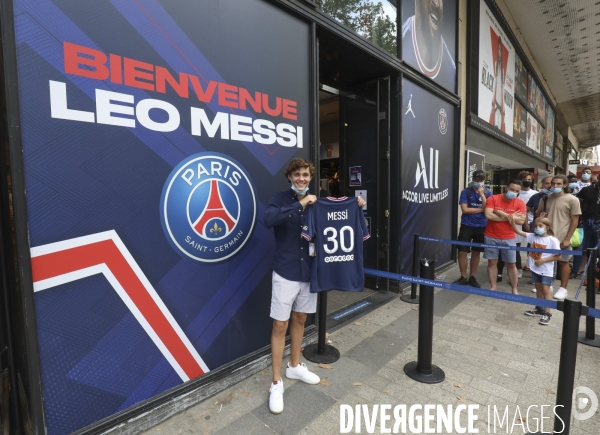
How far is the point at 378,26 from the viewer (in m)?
4.32

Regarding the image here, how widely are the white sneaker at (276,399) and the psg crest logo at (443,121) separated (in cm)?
539

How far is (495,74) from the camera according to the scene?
28.7 ft

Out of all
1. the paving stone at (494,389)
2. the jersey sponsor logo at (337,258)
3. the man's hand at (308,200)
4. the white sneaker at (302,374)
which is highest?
the man's hand at (308,200)

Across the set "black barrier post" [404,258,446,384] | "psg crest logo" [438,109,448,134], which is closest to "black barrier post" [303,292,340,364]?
"black barrier post" [404,258,446,384]

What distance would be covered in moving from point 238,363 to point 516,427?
2090 millimetres

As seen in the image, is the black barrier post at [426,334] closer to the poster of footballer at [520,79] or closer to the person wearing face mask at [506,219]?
the person wearing face mask at [506,219]

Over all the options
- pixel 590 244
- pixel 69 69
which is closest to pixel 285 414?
pixel 69 69

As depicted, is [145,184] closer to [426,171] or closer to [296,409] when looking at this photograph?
[296,409]

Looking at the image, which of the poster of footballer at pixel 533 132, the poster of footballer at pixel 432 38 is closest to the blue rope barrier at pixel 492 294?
the poster of footballer at pixel 432 38

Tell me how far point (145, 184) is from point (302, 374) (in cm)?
195

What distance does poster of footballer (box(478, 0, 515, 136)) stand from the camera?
25.5 feet

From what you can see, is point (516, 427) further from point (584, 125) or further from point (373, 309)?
point (584, 125)

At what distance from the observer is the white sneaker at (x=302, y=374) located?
105 inches

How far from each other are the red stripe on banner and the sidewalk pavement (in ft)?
1.43
